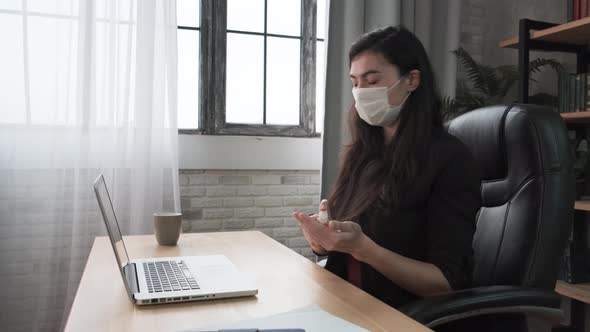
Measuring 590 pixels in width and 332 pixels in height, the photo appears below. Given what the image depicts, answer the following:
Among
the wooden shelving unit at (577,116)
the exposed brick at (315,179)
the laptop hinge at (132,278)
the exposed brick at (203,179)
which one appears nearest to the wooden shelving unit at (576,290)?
the wooden shelving unit at (577,116)

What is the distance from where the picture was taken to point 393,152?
1.37 m

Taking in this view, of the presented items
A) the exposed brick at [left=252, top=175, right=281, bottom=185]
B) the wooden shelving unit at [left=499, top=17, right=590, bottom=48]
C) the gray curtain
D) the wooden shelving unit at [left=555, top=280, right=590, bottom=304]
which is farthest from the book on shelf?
the exposed brick at [left=252, top=175, right=281, bottom=185]

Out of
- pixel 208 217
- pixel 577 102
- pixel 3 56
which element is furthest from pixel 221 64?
pixel 577 102

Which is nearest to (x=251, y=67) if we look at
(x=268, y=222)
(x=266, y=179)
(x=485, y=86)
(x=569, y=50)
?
(x=266, y=179)

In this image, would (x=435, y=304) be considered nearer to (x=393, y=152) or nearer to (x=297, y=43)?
(x=393, y=152)

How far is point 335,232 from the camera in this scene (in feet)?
3.57

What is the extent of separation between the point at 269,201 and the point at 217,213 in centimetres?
29

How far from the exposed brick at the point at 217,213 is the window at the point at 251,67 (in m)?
0.42

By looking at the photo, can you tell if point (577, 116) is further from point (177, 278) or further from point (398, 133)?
point (177, 278)

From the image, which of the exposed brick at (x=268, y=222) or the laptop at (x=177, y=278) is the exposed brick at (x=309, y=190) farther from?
the laptop at (x=177, y=278)

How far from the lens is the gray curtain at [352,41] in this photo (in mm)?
2770

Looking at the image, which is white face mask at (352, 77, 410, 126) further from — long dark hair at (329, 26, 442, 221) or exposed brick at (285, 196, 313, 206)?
exposed brick at (285, 196, 313, 206)

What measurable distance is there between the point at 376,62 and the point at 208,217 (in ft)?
5.24

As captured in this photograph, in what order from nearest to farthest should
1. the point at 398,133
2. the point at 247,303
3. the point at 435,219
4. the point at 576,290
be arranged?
the point at 247,303
the point at 435,219
the point at 398,133
the point at 576,290
